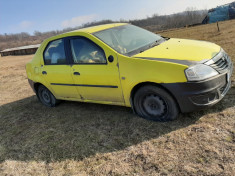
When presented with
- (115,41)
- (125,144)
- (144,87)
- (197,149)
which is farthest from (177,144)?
(115,41)

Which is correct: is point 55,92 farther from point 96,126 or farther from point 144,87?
point 144,87

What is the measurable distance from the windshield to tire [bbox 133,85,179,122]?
75 cm

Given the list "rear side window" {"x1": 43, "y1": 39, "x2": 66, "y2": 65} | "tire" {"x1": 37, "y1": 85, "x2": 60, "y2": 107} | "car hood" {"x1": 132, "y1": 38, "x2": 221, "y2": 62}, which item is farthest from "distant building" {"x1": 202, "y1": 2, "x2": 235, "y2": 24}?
"rear side window" {"x1": 43, "y1": 39, "x2": 66, "y2": 65}

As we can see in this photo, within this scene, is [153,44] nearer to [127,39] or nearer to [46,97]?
[127,39]

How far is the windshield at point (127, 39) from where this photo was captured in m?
4.04

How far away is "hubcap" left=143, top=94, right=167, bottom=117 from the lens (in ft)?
12.1

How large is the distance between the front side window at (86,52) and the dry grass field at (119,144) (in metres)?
1.15

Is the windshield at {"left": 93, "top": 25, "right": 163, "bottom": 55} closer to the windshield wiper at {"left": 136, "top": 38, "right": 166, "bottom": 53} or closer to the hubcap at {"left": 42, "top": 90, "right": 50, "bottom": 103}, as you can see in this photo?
the windshield wiper at {"left": 136, "top": 38, "right": 166, "bottom": 53}

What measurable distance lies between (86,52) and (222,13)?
132ft

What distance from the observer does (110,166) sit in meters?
3.04

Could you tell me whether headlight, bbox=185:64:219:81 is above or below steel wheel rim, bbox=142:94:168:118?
above

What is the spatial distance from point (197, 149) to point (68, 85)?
2892 mm

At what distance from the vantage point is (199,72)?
3.27 meters

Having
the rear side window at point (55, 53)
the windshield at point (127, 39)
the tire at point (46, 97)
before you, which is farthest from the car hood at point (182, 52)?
the tire at point (46, 97)
